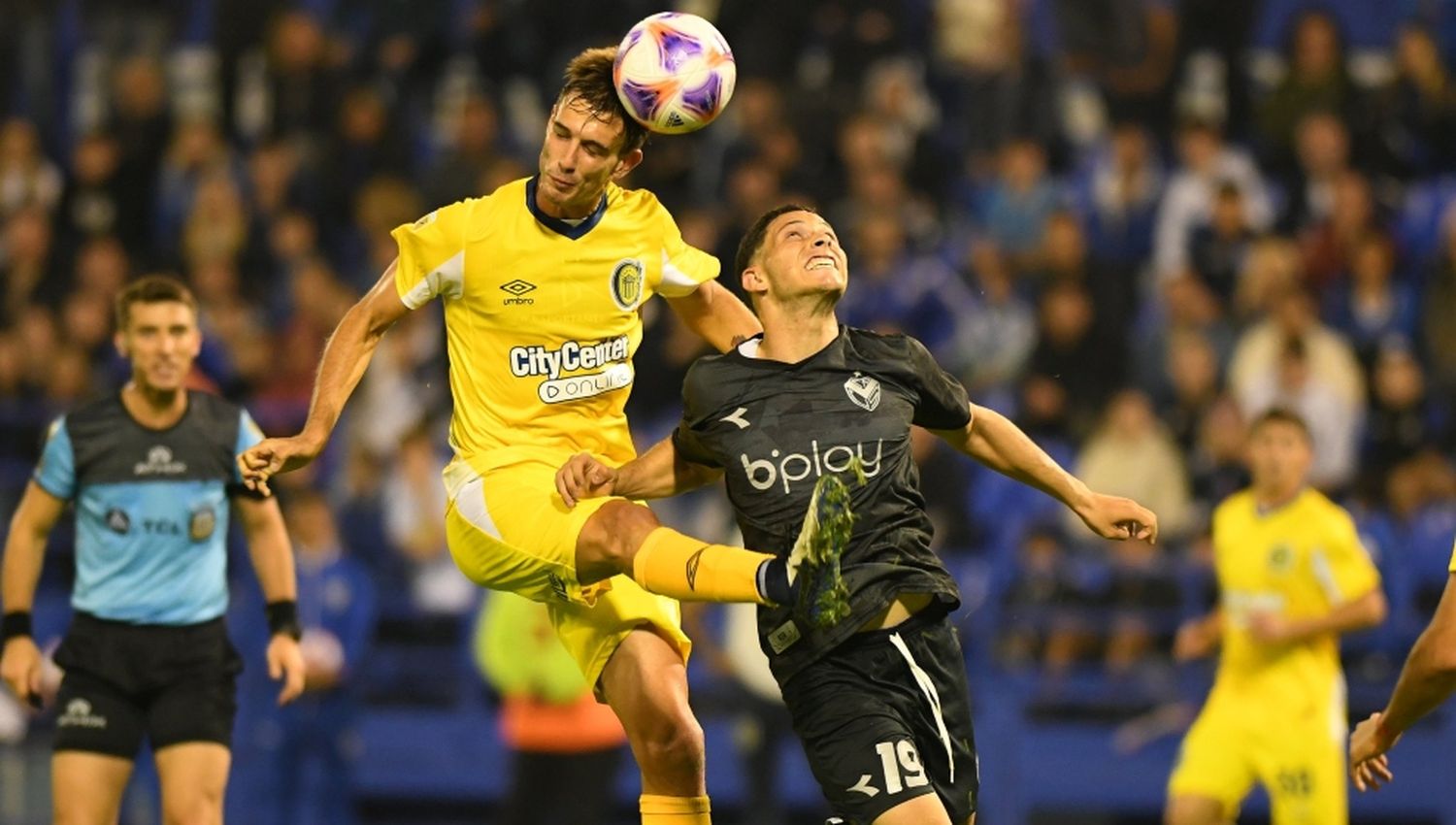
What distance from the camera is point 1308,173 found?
1219 cm

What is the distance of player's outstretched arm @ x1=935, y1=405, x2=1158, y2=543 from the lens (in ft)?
19.5

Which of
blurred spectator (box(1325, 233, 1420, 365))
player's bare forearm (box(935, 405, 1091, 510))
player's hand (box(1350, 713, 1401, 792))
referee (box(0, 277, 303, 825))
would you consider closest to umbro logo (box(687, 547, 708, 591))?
player's bare forearm (box(935, 405, 1091, 510))

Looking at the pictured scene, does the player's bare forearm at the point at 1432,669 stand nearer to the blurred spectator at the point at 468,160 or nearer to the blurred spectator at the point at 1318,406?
the blurred spectator at the point at 1318,406

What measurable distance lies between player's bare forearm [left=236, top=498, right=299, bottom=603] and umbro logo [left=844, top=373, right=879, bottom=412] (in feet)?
8.00

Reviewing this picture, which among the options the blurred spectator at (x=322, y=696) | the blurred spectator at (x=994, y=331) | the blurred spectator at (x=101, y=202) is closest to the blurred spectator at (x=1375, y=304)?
the blurred spectator at (x=994, y=331)

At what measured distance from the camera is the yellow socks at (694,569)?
538 centimetres

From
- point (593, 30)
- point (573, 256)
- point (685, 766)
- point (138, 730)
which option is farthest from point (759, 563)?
point (593, 30)

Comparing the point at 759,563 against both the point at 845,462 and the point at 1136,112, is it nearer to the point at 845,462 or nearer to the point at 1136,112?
the point at 845,462

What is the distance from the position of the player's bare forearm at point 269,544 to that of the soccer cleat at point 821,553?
250 centimetres

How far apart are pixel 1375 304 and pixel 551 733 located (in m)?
5.32

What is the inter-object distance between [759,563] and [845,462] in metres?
0.42

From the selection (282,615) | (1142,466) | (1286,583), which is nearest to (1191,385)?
(1142,466)

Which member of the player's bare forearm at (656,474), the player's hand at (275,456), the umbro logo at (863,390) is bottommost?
the player's bare forearm at (656,474)

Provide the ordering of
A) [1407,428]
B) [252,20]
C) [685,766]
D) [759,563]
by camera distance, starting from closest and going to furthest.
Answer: [759,563]
[685,766]
[1407,428]
[252,20]
